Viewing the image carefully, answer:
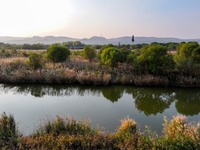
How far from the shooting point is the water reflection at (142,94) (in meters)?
13.2

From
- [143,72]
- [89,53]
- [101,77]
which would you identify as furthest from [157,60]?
[89,53]

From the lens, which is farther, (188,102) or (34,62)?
(34,62)

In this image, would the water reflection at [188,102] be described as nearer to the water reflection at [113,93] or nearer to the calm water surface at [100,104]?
the calm water surface at [100,104]

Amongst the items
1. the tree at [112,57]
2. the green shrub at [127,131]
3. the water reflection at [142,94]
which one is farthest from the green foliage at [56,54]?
the green shrub at [127,131]

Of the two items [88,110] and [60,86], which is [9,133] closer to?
[88,110]

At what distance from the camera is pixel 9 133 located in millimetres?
7102

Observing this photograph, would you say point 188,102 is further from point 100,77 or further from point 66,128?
point 66,128

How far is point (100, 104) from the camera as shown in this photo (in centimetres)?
1352

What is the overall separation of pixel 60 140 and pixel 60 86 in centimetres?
1116

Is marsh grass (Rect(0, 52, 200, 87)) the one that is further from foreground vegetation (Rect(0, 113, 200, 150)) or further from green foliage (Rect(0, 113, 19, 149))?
green foliage (Rect(0, 113, 19, 149))

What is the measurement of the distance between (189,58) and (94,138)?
42.8 feet

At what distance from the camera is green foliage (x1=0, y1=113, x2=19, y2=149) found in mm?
6551

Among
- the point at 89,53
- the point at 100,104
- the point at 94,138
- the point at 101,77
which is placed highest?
the point at 89,53

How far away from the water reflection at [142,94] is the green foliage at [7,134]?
642 cm
